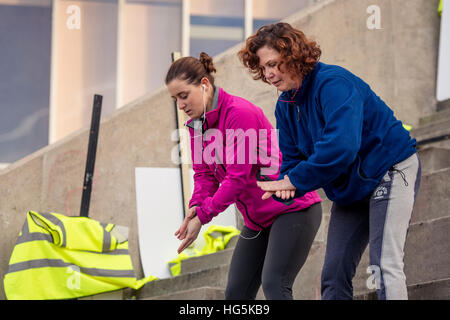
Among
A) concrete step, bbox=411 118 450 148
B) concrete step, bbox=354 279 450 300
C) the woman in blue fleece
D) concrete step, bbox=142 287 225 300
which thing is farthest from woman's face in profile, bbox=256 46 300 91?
concrete step, bbox=411 118 450 148

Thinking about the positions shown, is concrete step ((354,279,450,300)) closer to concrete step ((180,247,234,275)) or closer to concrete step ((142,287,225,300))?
concrete step ((142,287,225,300))

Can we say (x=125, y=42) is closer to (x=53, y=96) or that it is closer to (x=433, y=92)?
(x=53, y=96)

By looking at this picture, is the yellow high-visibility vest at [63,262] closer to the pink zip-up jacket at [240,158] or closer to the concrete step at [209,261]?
the concrete step at [209,261]

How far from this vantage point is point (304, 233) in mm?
2469

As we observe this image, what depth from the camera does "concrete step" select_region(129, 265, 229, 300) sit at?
399cm

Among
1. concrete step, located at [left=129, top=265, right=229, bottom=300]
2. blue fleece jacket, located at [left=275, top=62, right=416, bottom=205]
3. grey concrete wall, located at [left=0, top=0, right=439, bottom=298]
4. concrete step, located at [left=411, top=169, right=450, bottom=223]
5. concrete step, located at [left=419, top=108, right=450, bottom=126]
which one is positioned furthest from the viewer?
grey concrete wall, located at [left=0, top=0, right=439, bottom=298]

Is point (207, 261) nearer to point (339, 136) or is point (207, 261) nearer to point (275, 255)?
point (275, 255)

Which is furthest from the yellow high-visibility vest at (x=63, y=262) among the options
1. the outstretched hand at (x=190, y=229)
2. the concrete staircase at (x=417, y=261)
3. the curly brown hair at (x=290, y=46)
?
the curly brown hair at (x=290, y=46)

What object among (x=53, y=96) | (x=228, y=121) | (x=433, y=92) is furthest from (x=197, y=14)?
(x=228, y=121)

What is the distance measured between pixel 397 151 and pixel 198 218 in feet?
2.56

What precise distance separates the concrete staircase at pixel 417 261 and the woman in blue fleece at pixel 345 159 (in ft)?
2.50

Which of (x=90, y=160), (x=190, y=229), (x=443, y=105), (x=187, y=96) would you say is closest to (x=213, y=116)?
(x=187, y=96)

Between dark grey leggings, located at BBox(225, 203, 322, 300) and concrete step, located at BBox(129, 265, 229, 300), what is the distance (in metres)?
1.39

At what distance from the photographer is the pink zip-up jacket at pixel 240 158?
2438 mm
